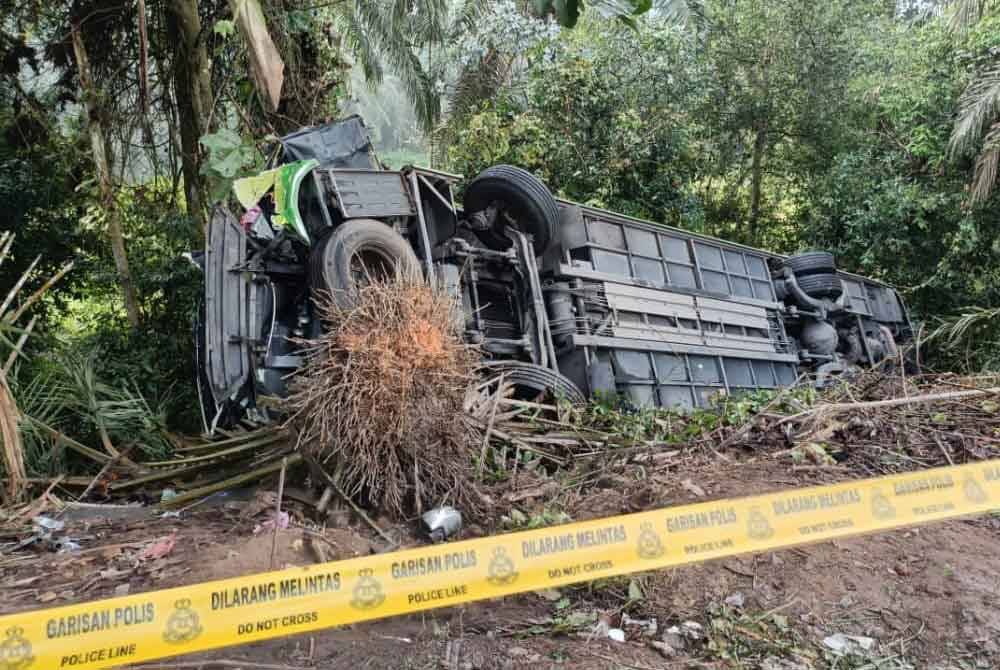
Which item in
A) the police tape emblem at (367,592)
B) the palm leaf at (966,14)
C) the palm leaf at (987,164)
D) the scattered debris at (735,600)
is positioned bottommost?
the scattered debris at (735,600)

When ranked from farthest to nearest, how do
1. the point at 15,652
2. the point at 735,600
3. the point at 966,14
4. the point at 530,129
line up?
1. the point at 530,129
2. the point at 966,14
3. the point at 735,600
4. the point at 15,652

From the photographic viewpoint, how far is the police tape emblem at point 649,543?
117 inches

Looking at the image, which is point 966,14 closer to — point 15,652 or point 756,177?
point 756,177

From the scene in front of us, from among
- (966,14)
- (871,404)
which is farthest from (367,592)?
(966,14)

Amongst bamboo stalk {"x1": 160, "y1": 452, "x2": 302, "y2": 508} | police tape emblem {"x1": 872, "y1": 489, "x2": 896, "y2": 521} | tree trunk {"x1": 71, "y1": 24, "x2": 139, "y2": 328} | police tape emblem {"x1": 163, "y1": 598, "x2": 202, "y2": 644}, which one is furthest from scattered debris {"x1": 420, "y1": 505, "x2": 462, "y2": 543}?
tree trunk {"x1": 71, "y1": 24, "x2": 139, "y2": 328}

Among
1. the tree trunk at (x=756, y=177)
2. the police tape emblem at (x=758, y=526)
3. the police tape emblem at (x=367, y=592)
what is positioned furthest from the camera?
the tree trunk at (x=756, y=177)

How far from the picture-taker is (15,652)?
224cm

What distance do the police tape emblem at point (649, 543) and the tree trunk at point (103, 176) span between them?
28.4ft

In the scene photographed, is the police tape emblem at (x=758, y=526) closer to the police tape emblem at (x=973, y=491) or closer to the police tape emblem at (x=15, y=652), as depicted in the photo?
the police tape emblem at (x=973, y=491)

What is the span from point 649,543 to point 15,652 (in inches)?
84.9

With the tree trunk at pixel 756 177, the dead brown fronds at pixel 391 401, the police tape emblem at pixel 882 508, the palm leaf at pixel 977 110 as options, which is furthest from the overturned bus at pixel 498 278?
the tree trunk at pixel 756 177

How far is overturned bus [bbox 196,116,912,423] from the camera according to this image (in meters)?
6.32

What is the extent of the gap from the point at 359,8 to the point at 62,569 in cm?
1145

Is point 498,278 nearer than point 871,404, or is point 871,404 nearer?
point 871,404
